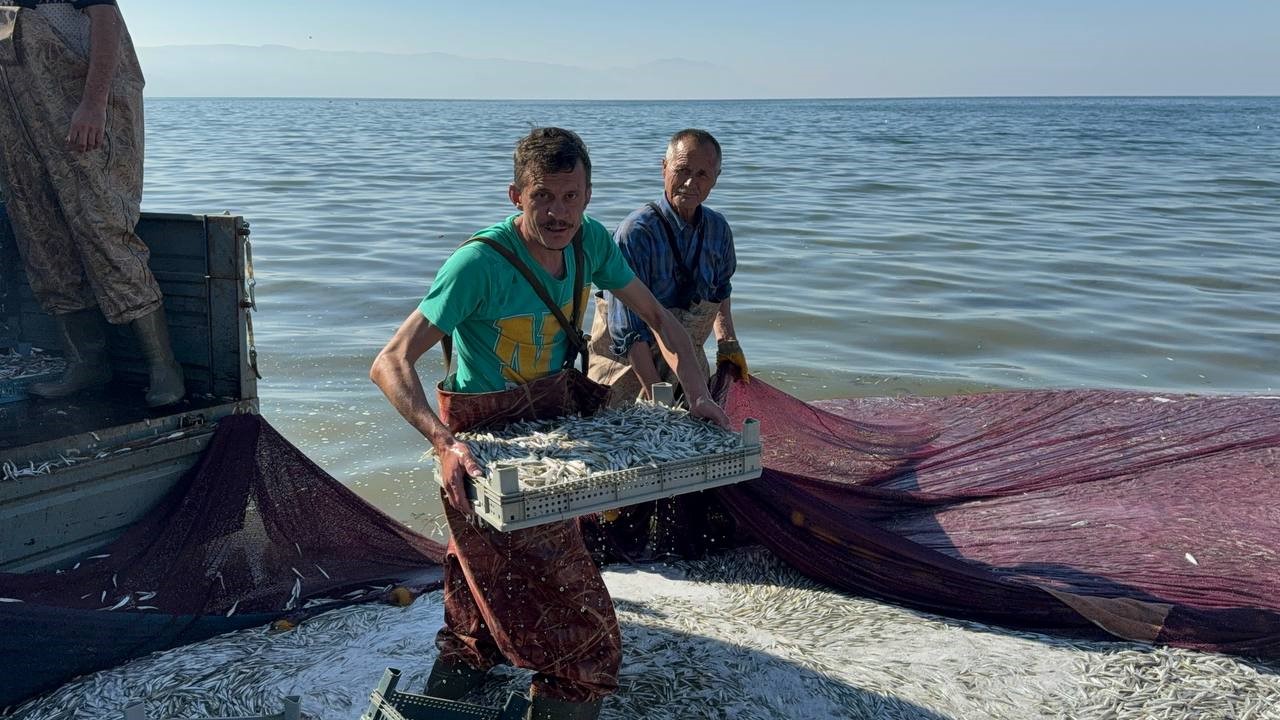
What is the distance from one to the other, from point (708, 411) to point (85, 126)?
326cm

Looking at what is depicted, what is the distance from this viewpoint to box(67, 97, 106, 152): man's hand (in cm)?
503

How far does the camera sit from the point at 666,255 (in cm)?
536

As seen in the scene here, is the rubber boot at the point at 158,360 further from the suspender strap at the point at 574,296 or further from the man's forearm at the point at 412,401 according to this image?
the man's forearm at the point at 412,401

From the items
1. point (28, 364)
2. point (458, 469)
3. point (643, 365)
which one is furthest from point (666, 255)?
point (28, 364)

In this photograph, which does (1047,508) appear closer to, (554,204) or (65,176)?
(554,204)

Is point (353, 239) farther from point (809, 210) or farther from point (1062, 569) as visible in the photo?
point (1062, 569)

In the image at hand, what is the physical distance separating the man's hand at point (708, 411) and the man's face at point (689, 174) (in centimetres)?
180

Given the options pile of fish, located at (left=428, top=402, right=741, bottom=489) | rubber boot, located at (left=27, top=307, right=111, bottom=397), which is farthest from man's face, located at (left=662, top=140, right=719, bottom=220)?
rubber boot, located at (left=27, top=307, right=111, bottom=397)

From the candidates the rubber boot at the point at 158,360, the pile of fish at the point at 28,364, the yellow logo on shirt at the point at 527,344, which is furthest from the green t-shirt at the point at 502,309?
the pile of fish at the point at 28,364

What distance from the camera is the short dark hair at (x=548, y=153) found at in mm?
3377

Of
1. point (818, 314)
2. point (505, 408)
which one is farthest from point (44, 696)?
point (818, 314)

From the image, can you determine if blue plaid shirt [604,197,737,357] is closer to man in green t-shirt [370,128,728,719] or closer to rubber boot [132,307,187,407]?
man in green t-shirt [370,128,728,719]

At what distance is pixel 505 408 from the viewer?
3600 millimetres

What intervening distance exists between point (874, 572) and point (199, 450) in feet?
10.0
